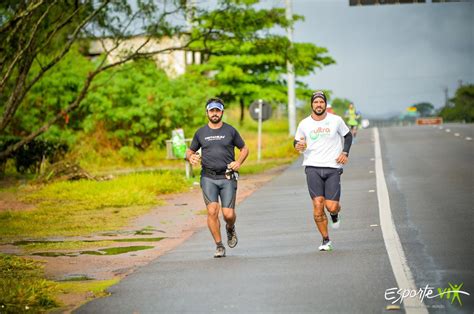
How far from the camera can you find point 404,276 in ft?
31.5

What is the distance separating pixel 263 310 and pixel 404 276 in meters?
1.89

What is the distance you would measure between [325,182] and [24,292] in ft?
13.9

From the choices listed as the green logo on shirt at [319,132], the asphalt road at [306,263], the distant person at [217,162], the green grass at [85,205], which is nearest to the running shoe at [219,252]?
the distant person at [217,162]

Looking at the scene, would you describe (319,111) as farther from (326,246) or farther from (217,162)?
(326,246)

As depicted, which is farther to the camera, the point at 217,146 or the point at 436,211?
the point at 436,211

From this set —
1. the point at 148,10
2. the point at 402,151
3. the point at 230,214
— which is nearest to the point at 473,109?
the point at 402,151

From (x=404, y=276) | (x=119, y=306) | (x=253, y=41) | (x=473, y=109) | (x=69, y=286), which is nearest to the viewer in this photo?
(x=119, y=306)

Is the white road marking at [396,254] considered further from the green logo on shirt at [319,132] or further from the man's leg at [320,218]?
the green logo on shirt at [319,132]

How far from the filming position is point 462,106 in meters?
154

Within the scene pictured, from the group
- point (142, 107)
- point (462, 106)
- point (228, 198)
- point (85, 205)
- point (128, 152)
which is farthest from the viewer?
point (462, 106)

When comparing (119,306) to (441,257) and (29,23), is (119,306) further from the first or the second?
(29,23)

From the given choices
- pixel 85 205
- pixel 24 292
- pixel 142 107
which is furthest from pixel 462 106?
pixel 24 292

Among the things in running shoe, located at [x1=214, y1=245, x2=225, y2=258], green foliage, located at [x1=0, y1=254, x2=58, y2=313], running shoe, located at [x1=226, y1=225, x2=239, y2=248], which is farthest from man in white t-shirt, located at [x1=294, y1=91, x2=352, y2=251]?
green foliage, located at [x1=0, y1=254, x2=58, y2=313]

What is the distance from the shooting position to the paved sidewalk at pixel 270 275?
28.4 feet
